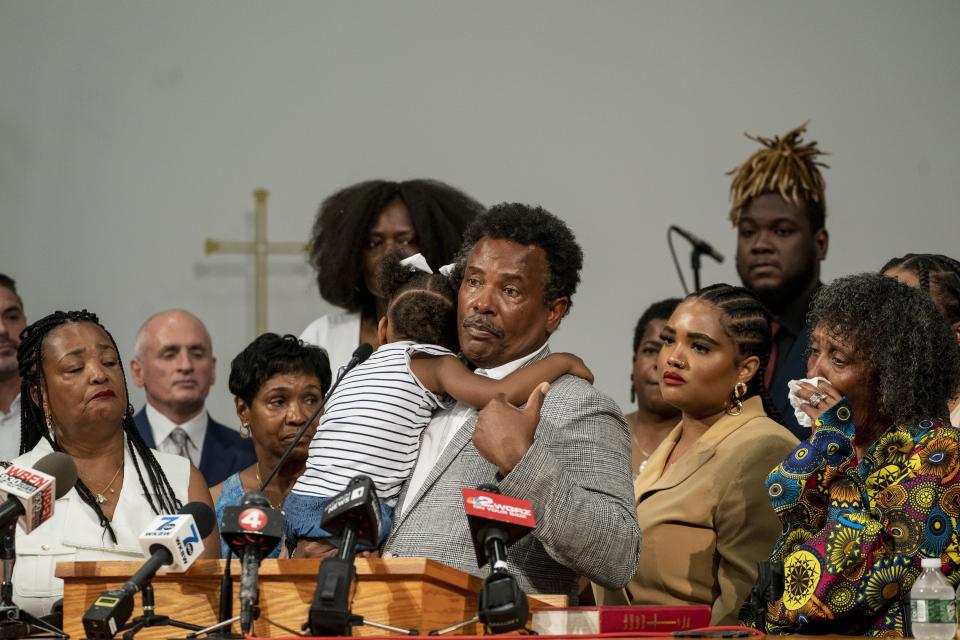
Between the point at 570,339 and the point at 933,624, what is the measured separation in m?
4.54

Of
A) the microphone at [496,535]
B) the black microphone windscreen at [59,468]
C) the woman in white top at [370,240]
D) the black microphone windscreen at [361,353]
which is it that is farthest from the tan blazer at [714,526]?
the woman in white top at [370,240]

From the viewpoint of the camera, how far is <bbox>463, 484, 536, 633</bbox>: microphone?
8.64 ft

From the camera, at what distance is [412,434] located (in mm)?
3832

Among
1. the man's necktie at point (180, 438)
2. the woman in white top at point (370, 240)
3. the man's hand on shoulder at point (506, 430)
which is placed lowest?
the man's necktie at point (180, 438)

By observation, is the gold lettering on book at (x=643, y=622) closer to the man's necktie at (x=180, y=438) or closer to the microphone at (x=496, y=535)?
the microphone at (x=496, y=535)

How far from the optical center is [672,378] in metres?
4.34

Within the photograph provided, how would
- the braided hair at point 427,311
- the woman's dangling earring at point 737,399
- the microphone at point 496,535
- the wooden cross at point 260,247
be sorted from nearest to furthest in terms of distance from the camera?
the microphone at point 496,535 → the braided hair at point 427,311 → the woman's dangling earring at point 737,399 → the wooden cross at point 260,247

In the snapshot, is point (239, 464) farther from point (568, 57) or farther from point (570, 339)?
point (568, 57)

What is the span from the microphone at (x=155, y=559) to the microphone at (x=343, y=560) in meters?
0.37

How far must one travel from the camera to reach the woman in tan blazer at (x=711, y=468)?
401 cm

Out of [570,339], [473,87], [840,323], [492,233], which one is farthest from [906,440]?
[473,87]

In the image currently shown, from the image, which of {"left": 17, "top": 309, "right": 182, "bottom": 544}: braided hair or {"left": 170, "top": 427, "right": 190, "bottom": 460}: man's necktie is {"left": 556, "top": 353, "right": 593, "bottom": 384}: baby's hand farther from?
{"left": 170, "top": 427, "right": 190, "bottom": 460}: man's necktie

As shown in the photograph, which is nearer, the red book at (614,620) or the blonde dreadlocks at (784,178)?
the red book at (614,620)

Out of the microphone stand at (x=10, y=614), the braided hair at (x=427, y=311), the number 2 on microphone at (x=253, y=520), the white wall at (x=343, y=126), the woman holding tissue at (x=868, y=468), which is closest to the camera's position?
the number 2 on microphone at (x=253, y=520)
